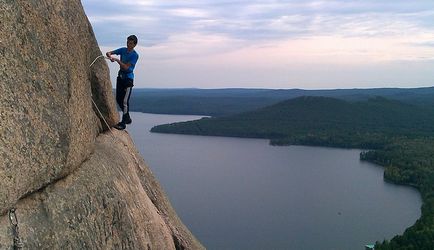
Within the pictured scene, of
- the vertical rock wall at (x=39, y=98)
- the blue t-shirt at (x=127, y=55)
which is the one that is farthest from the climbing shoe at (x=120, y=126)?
the vertical rock wall at (x=39, y=98)

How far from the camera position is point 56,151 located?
3.34 metres

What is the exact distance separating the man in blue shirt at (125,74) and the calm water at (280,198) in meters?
22.1

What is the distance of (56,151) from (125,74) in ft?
9.42

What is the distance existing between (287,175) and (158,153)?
53.1ft

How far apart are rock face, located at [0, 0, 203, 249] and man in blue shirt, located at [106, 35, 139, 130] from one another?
1.08 meters

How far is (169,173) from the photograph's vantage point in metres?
45.1

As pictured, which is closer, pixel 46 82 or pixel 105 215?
pixel 46 82

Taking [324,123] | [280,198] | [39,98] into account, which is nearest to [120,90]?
[39,98]

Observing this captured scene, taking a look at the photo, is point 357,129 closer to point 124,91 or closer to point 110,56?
point 124,91

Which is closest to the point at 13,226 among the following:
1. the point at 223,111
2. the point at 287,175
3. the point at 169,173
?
the point at 169,173

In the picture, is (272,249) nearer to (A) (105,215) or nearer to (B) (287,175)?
(B) (287,175)

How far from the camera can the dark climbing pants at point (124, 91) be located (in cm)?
614

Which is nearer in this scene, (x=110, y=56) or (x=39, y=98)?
(x=39, y=98)

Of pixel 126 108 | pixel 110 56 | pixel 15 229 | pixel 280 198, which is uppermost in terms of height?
pixel 110 56
